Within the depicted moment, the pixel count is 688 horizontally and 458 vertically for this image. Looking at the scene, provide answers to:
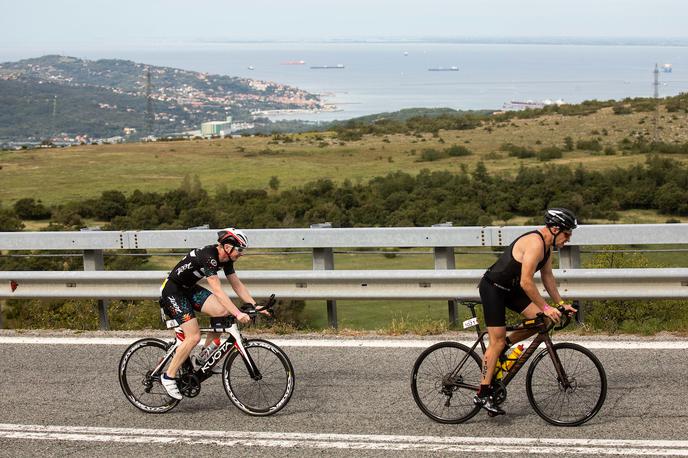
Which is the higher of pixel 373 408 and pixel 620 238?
pixel 620 238

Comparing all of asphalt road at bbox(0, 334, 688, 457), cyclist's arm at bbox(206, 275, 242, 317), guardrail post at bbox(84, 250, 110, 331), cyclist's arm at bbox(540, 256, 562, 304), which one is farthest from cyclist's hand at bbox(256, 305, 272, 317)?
guardrail post at bbox(84, 250, 110, 331)

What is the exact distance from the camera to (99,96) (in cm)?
9631

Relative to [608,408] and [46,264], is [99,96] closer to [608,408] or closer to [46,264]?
[46,264]

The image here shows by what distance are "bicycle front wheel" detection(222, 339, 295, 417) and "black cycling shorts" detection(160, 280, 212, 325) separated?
1.49 ft

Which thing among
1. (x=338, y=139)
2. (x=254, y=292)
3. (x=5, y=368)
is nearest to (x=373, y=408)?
(x=254, y=292)

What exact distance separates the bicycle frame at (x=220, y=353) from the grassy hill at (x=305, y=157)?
1248 inches

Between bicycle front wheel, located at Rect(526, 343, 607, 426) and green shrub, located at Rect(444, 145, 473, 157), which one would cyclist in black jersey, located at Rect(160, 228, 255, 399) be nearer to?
bicycle front wheel, located at Rect(526, 343, 607, 426)

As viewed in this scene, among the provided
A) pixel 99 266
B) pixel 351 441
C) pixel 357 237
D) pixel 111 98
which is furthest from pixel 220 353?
pixel 111 98

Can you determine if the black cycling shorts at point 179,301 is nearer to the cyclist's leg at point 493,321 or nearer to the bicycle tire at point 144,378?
the bicycle tire at point 144,378

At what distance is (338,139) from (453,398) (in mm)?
52637

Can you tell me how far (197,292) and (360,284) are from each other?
2814mm

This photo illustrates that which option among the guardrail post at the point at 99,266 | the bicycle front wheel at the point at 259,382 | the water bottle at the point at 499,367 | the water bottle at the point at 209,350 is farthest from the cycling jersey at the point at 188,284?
the guardrail post at the point at 99,266

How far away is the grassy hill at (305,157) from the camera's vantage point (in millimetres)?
43219

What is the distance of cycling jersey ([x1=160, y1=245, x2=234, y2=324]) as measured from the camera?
734cm
